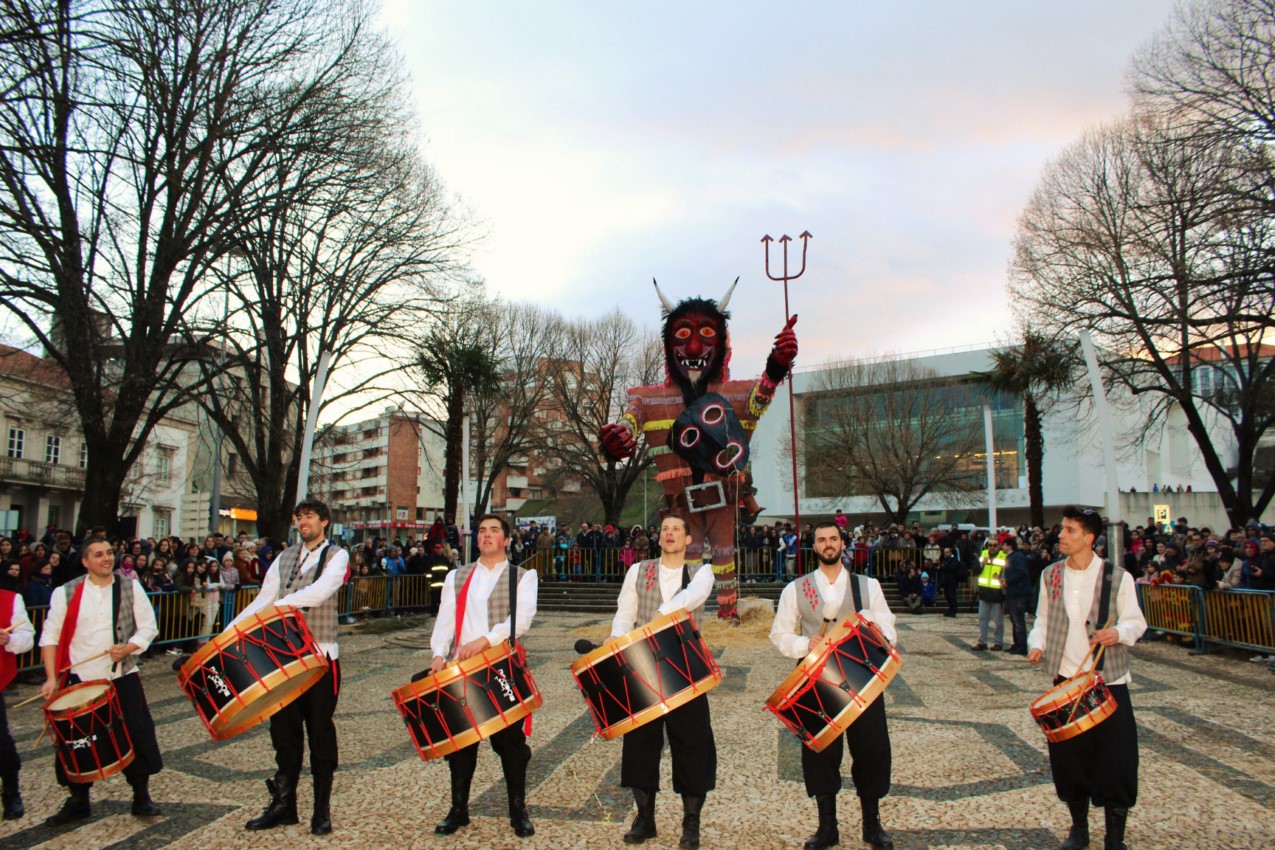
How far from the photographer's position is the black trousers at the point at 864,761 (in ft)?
15.3

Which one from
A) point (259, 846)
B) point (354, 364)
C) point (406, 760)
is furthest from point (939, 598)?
point (259, 846)

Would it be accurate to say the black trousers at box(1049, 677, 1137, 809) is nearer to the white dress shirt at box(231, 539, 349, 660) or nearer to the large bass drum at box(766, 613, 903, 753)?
the large bass drum at box(766, 613, 903, 753)

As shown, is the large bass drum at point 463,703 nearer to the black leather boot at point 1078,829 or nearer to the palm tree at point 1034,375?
the black leather boot at point 1078,829

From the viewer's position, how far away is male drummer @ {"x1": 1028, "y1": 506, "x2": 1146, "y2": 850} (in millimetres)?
4469

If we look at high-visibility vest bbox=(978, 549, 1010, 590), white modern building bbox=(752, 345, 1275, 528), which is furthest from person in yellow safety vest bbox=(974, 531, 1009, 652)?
white modern building bbox=(752, 345, 1275, 528)

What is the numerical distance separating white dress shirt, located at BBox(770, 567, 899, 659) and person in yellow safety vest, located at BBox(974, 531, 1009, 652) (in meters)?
8.24

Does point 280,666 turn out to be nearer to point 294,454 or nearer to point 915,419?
point 294,454

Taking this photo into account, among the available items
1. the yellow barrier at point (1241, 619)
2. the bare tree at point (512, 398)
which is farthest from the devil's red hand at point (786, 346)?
the bare tree at point (512, 398)

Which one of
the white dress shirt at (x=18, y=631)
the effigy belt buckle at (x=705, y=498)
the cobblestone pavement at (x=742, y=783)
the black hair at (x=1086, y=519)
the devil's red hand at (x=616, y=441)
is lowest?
the cobblestone pavement at (x=742, y=783)

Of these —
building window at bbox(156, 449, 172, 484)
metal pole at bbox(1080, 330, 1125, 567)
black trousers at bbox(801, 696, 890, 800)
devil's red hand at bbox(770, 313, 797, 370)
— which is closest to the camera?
black trousers at bbox(801, 696, 890, 800)

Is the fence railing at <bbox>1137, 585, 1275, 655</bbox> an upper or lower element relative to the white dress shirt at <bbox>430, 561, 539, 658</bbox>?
lower

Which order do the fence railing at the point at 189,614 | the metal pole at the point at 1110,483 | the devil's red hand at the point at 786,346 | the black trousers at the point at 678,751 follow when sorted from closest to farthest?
the black trousers at the point at 678,751 < the metal pole at the point at 1110,483 < the fence railing at the point at 189,614 < the devil's red hand at the point at 786,346

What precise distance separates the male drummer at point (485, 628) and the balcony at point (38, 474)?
42.7m

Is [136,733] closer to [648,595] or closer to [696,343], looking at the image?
[648,595]
